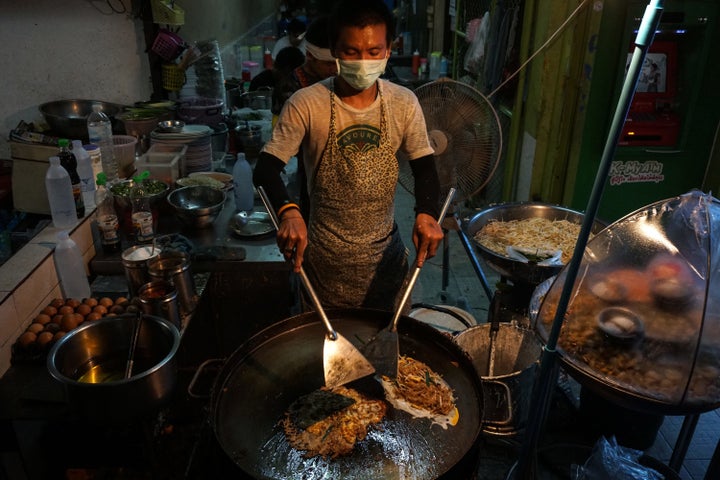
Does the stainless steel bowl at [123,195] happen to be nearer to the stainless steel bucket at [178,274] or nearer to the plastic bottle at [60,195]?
the plastic bottle at [60,195]

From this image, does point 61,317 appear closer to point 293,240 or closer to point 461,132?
point 293,240

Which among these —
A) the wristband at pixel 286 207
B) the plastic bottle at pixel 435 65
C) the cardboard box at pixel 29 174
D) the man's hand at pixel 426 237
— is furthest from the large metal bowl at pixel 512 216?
the plastic bottle at pixel 435 65

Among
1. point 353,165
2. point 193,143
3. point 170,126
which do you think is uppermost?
point 353,165

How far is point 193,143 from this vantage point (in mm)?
4648

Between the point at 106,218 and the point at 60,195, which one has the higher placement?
the point at 60,195

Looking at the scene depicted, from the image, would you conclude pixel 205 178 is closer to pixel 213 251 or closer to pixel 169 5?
pixel 213 251

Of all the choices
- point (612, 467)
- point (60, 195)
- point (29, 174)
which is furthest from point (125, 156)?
point (612, 467)

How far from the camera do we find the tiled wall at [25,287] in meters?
2.53

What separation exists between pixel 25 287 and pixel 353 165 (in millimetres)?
1842

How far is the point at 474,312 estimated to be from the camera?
5090mm

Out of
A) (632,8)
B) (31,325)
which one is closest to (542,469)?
(31,325)

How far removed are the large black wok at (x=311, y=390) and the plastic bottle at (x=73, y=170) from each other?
192 centimetres

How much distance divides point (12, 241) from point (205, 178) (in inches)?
58.3

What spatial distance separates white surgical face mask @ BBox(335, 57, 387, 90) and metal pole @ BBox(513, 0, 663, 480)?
133cm
